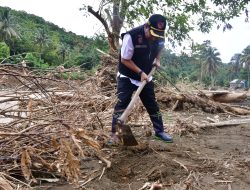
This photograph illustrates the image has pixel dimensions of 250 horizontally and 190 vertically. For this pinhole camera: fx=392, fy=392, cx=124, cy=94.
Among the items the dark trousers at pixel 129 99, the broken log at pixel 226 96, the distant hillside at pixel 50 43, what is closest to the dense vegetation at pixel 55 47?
the distant hillside at pixel 50 43

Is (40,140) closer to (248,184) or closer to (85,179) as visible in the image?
(85,179)

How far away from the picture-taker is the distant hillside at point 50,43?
1027cm

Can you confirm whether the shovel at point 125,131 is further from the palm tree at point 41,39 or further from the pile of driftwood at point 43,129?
the palm tree at point 41,39

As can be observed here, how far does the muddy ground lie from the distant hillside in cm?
113

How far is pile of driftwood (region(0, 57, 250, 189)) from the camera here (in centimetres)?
264

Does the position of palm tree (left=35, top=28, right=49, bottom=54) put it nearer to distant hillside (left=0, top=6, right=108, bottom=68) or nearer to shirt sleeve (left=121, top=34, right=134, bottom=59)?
distant hillside (left=0, top=6, right=108, bottom=68)

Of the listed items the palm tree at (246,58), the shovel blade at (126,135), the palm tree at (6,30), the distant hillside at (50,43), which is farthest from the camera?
the palm tree at (246,58)

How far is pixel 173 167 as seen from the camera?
151 inches

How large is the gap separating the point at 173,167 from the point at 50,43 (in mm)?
45806

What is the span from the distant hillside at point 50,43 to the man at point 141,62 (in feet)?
1.67

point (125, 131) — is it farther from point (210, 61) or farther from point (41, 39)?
point (210, 61)

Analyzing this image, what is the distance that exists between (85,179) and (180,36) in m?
7.39

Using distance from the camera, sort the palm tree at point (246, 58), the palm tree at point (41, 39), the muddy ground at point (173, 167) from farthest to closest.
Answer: the palm tree at point (246, 58), the palm tree at point (41, 39), the muddy ground at point (173, 167)

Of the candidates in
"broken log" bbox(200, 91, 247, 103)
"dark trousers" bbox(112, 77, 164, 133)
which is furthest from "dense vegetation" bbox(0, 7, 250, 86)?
"dark trousers" bbox(112, 77, 164, 133)
